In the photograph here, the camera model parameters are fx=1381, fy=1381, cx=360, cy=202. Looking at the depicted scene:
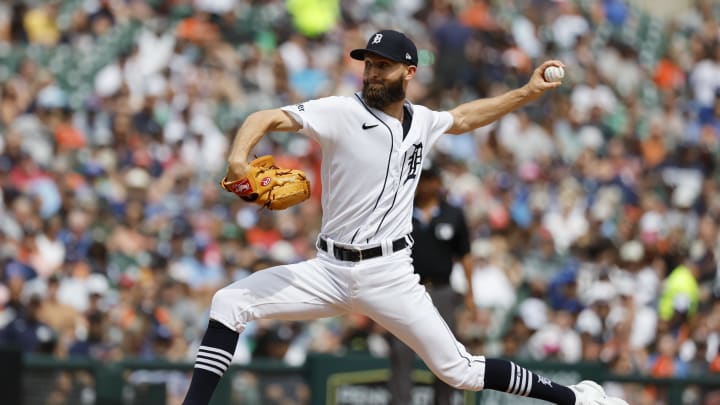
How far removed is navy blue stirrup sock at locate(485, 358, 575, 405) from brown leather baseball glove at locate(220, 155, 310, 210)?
4.60ft

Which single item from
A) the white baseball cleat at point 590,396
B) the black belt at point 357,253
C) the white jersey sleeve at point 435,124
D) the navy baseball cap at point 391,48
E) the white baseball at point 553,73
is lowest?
the white baseball cleat at point 590,396

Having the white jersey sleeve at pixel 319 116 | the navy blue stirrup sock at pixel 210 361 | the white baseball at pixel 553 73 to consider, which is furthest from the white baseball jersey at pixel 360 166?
the white baseball at pixel 553 73

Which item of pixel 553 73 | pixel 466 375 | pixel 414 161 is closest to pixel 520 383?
pixel 466 375

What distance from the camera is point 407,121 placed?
7.23 m

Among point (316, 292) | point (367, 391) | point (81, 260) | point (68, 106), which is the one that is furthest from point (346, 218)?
point (68, 106)

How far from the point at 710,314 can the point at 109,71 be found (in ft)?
24.3

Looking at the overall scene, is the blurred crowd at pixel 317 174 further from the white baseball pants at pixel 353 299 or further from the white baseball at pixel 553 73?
the white baseball pants at pixel 353 299

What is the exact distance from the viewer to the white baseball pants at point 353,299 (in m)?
6.98

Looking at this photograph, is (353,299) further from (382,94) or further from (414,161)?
(382,94)

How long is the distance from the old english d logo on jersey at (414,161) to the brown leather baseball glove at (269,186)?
601 millimetres

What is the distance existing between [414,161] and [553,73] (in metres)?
0.97

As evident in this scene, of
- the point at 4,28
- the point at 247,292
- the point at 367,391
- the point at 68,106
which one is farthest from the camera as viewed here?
the point at 4,28

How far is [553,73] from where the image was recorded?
7547 millimetres

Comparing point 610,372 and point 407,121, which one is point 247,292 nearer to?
point 407,121
